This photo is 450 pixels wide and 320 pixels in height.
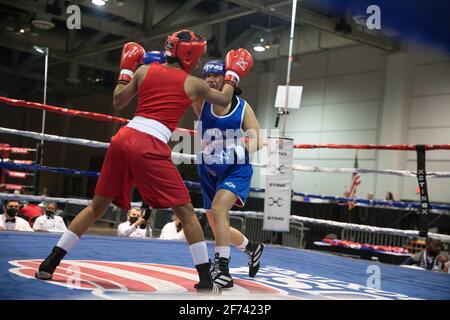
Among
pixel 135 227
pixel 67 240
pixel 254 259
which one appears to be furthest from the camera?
pixel 135 227

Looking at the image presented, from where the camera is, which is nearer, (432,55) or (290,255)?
(290,255)

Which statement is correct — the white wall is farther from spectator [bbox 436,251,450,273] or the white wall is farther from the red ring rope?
the red ring rope

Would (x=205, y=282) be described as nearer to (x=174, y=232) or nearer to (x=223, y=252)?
(x=223, y=252)

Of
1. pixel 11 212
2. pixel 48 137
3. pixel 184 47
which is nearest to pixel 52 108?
pixel 48 137

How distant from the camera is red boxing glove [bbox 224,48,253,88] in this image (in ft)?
6.97

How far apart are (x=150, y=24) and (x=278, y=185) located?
21.2 feet

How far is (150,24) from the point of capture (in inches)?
366

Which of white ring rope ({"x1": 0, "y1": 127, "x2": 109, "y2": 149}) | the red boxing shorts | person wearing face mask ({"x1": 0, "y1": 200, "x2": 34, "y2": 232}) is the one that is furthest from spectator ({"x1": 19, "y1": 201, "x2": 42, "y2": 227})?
the red boxing shorts

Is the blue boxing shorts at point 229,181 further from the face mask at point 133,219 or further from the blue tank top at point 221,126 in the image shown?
the face mask at point 133,219

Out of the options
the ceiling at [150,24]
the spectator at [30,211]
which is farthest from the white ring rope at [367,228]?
the ceiling at [150,24]

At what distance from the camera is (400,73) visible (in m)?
9.67
